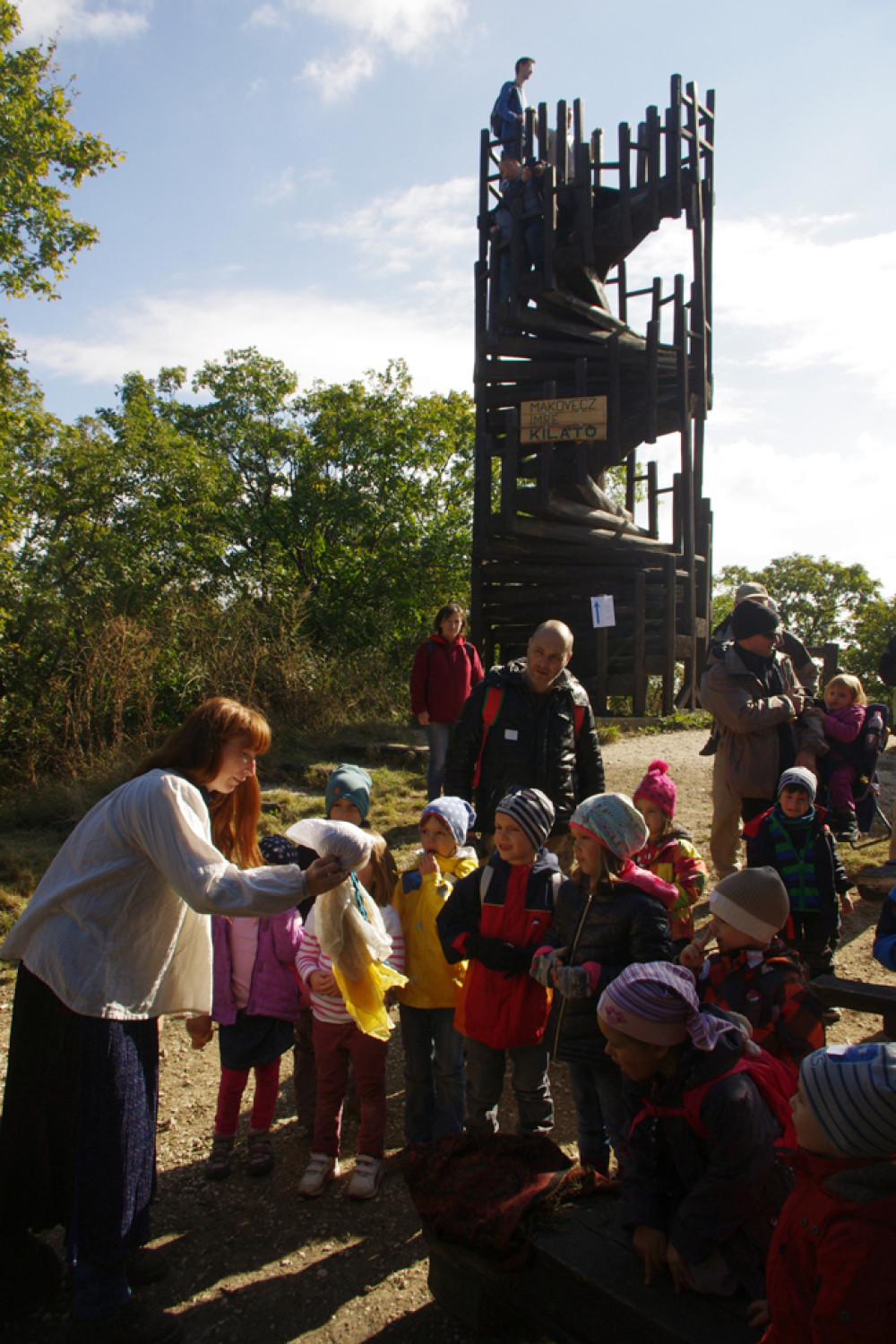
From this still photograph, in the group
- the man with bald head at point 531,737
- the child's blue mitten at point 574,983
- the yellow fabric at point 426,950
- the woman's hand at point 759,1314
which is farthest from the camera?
the man with bald head at point 531,737

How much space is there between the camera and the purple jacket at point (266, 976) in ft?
11.6

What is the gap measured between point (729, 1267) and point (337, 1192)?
→ 164 centimetres

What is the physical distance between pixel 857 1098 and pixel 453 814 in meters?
2.14

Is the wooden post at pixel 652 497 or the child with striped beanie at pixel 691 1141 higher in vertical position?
the wooden post at pixel 652 497

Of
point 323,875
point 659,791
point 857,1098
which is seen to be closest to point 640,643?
point 659,791

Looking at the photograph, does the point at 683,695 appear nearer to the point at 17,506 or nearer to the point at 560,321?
the point at 560,321

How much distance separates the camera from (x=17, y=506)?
45.8 feet

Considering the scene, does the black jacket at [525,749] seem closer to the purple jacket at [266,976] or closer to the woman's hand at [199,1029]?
the purple jacket at [266,976]

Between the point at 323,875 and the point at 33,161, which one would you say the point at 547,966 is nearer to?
the point at 323,875

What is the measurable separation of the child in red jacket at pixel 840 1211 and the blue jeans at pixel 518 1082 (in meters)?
1.52

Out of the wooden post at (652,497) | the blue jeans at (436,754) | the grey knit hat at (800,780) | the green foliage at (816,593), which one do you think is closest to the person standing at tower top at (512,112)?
the wooden post at (652,497)

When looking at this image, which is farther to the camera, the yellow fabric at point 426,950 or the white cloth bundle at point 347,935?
the yellow fabric at point 426,950

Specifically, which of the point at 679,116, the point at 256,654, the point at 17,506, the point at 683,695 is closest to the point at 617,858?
the point at 256,654

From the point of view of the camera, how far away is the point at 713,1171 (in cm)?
214
